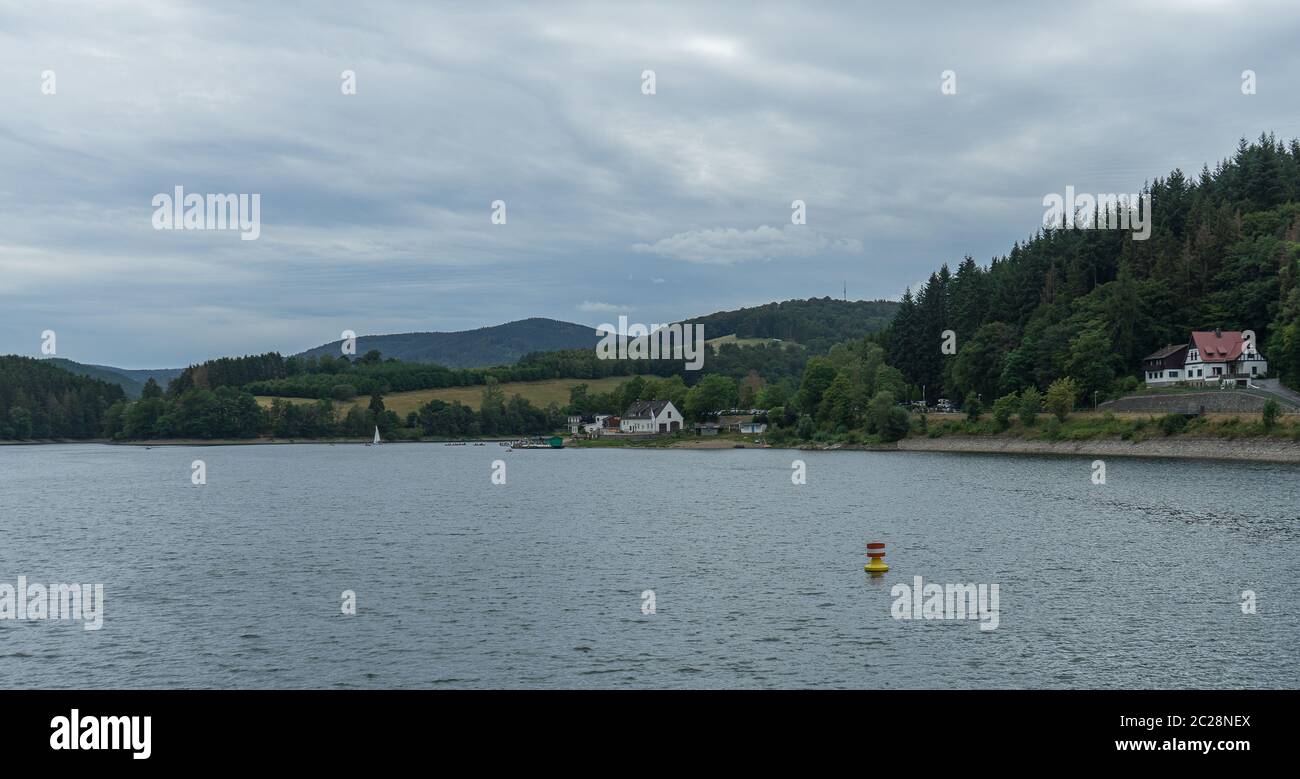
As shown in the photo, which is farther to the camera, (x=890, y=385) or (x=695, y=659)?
(x=890, y=385)

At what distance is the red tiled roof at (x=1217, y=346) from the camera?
396 ft

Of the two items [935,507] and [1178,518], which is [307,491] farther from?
[1178,518]

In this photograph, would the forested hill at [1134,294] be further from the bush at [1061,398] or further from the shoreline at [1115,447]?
the shoreline at [1115,447]

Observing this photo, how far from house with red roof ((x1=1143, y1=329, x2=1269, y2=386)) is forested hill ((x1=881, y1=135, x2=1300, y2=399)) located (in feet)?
7.79

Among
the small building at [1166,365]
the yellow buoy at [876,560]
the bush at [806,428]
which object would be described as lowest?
the yellow buoy at [876,560]

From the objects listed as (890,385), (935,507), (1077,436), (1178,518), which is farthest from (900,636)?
(890,385)

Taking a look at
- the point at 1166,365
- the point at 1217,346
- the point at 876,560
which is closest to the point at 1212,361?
the point at 1217,346

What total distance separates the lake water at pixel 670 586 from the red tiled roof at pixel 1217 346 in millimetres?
46765

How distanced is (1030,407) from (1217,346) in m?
24.0

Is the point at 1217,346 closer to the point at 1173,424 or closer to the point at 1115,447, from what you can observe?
the point at 1173,424

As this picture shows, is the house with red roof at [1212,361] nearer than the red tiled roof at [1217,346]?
Yes

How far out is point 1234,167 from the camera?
16438 centimetres

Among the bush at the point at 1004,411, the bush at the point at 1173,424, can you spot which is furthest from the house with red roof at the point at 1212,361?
the bush at the point at 1004,411
